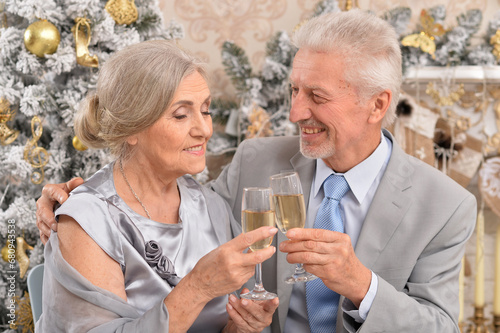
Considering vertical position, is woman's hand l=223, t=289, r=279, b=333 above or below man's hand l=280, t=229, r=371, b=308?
below

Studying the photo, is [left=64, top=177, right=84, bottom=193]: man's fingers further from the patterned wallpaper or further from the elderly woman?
the patterned wallpaper

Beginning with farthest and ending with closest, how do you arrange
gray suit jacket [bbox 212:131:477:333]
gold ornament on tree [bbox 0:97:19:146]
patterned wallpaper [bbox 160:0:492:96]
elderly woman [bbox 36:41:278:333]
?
1. patterned wallpaper [bbox 160:0:492:96]
2. gold ornament on tree [bbox 0:97:19:146]
3. gray suit jacket [bbox 212:131:477:333]
4. elderly woman [bbox 36:41:278:333]

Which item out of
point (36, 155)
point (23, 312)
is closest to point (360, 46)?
point (36, 155)

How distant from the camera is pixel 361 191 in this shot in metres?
2.00

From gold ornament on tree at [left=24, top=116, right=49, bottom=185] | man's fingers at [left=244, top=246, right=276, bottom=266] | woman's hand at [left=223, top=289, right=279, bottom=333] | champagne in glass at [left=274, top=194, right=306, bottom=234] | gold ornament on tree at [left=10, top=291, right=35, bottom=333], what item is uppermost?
champagne in glass at [left=274, top=194, right=306, bottom=234]

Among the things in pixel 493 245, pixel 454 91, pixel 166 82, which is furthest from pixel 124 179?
pixel 493 245

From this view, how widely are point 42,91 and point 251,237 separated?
1375mm

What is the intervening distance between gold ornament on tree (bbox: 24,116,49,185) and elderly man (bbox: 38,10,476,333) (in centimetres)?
56

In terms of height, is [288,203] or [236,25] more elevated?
[236,25]

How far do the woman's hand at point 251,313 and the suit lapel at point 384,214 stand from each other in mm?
409

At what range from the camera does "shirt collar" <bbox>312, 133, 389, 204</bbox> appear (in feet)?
6.57

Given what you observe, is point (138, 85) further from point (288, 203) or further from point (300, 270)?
point (300, 270)

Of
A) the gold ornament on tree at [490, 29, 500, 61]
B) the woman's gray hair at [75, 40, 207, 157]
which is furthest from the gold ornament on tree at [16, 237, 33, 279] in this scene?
the gold ornament on tree at [490, 29, 500, 61]

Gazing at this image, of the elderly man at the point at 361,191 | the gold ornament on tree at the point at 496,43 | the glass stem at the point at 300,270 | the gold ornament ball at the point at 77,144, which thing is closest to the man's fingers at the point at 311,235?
the glass stem at the point at 300,270
